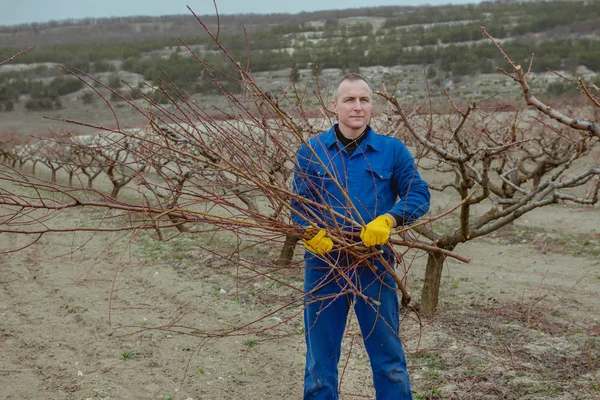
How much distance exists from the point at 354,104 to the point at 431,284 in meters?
2.34

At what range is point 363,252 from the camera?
2.85 meters

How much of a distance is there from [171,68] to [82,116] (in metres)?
10.0

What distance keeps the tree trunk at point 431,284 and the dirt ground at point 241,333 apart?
11 centimetres

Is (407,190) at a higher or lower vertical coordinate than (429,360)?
higher

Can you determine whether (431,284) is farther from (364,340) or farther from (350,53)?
(350,53)

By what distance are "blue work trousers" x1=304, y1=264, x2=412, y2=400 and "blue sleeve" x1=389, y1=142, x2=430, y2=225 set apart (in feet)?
1.12

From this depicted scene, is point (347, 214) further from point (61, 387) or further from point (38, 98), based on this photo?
point (38, 98)

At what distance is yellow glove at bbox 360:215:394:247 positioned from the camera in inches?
105

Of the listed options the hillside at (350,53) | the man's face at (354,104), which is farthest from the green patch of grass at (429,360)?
the hillside at (350,53)

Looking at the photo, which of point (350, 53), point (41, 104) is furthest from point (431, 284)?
point (350, 53)

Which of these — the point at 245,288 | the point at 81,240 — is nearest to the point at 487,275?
the point at 245,288

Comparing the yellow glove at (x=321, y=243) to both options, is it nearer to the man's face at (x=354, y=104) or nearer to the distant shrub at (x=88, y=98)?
the man's face at (x=354, y=104)

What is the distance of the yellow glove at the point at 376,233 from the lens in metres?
2.66

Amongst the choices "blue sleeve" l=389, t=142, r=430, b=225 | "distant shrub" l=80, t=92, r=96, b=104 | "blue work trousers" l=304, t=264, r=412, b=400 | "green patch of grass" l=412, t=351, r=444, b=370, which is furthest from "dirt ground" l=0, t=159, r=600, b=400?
"distant shrub" l=80, t=92, r=96, b=104
